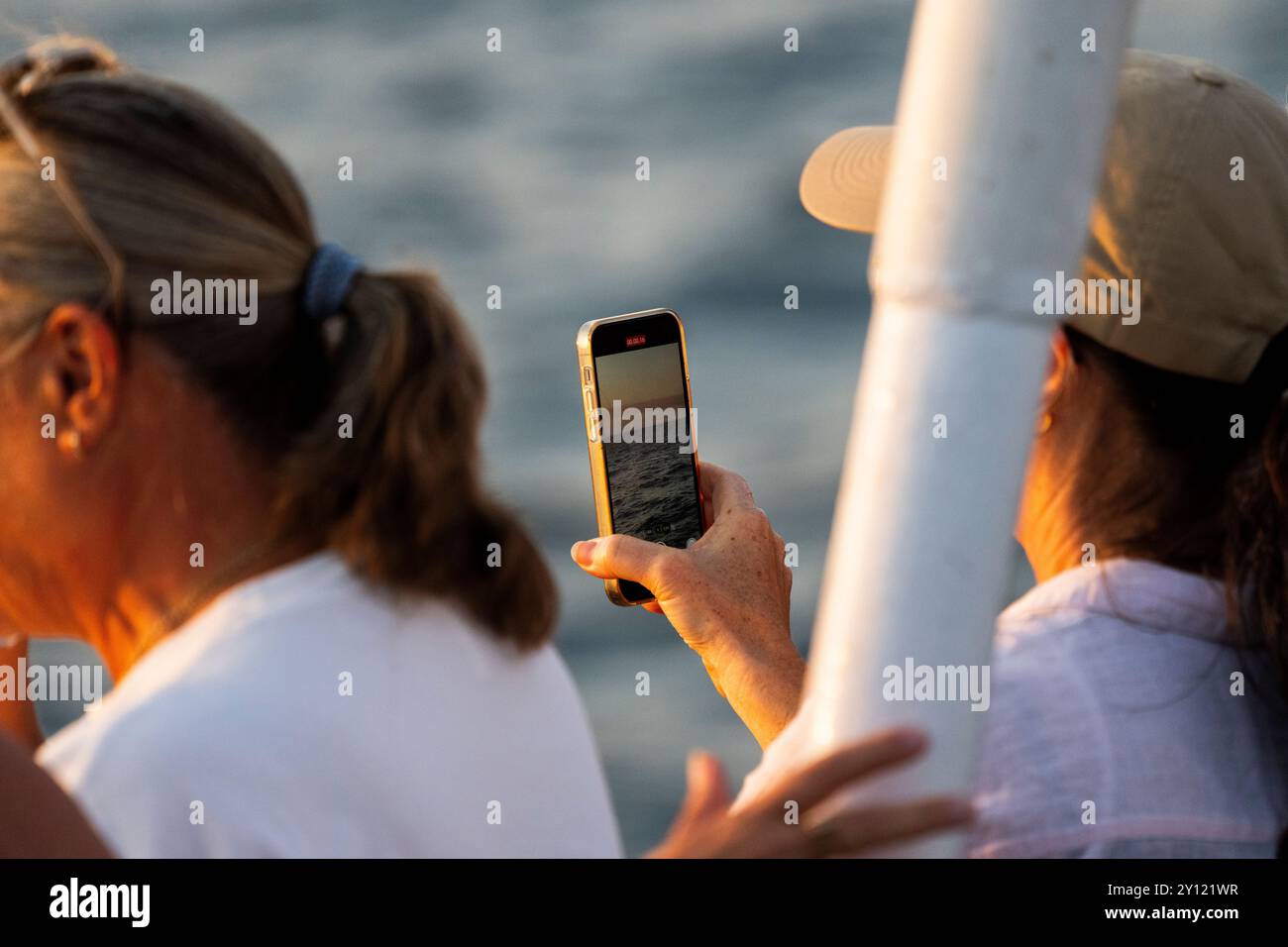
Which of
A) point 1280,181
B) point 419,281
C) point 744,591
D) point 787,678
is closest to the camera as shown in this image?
point 419,281

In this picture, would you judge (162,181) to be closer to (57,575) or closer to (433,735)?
(57,575)

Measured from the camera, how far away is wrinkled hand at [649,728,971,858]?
1251mm

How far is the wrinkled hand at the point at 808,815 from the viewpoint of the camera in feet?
4.10

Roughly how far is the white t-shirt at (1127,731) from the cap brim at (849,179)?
0.60 metres

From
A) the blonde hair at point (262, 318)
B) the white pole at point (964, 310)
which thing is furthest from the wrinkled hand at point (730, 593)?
the white pole at point (964, 310)

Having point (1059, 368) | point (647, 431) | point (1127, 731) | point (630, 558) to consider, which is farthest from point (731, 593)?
point (1127, 731)

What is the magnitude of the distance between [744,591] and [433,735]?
1068mm

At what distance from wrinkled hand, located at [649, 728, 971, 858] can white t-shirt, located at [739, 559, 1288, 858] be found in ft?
0.30

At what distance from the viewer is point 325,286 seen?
1642 millimetres

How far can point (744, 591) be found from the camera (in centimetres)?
258
